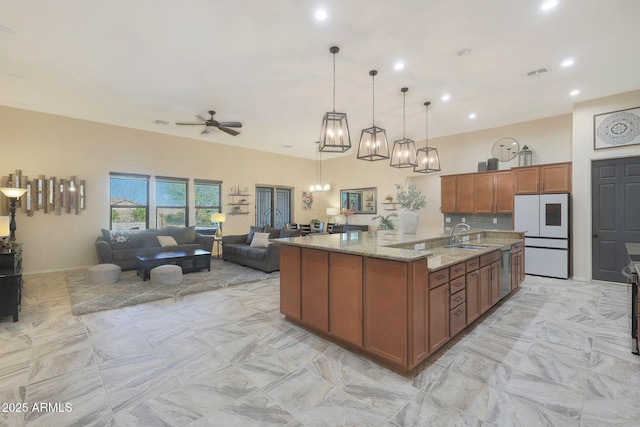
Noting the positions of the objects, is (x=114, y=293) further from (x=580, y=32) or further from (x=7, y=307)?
(x=580, y=32)

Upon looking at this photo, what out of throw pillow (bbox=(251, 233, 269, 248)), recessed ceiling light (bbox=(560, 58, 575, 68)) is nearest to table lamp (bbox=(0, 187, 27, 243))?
throw pillow (bbox=(251, 233, 269, 248))

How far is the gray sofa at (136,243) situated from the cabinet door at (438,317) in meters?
5.82

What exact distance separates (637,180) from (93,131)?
10.8 meters

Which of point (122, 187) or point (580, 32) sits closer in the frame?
point (580, 32)

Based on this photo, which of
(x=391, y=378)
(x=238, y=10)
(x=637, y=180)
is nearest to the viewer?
(x=391, y=378)

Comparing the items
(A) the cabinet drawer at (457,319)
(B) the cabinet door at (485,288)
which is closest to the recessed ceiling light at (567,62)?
(B) the cabinet door at (485,288)

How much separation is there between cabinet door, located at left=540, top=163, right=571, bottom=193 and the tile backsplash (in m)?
1.03

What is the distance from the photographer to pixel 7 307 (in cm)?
332

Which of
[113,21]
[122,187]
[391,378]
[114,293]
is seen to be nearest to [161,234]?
[122,187]

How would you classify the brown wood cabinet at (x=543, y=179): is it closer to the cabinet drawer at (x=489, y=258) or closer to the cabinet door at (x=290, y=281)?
the cabinet drawer at (x=489, y=258)

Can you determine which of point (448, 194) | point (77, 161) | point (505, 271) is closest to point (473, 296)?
point (505, 271)

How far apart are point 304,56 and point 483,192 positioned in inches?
205

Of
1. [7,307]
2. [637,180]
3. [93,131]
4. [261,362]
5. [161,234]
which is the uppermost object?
[93,131]

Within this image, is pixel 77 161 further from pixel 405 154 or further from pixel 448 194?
pixel 448 194
